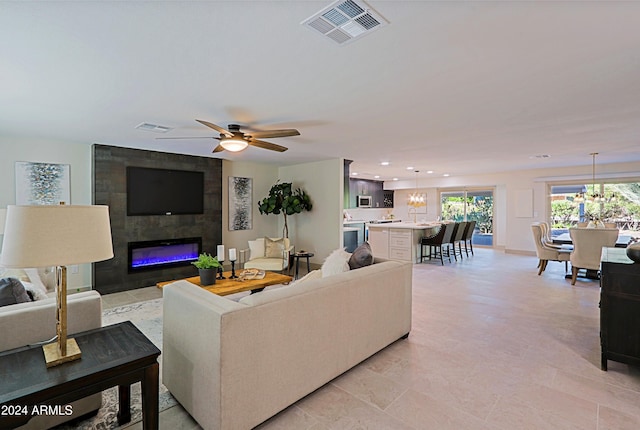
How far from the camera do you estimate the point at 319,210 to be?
656 centimetres

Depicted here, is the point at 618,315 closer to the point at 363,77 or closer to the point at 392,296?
the point at 392,296

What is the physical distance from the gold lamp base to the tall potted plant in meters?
4.90

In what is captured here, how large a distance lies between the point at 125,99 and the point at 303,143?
2.47 meters

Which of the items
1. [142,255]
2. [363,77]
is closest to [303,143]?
[363,77]

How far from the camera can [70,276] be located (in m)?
4.77

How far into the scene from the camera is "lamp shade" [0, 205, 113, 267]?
126cm

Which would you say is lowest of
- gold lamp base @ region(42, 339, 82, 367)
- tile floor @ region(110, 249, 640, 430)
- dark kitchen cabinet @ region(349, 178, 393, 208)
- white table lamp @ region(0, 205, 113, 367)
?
tile floor @ region(110, 249, 640, 430)

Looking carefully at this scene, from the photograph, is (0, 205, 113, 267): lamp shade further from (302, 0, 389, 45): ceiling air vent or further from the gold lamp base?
(302, 0, 389, 45): ceiling air vent

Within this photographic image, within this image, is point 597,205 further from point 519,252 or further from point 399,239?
point 399,239

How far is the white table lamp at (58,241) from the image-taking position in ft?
4.15

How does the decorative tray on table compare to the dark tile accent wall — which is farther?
the dark tile accent wall

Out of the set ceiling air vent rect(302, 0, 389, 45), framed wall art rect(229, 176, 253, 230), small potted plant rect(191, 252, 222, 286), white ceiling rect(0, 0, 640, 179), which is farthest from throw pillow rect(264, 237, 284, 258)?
ceiling air vent rect(302, 0, 389, 45)

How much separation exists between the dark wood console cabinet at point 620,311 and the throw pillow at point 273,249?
4.38 m

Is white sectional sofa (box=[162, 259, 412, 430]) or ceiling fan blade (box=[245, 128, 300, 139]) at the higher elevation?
ceiling fan blade (box=[245, 128, 300, 139])
